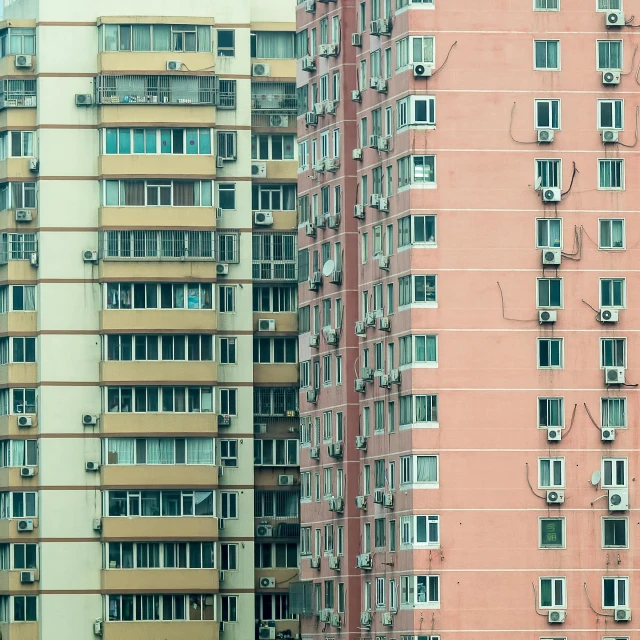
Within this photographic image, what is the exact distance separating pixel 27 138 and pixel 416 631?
114ft

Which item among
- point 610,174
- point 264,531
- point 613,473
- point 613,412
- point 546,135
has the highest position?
point 546,135

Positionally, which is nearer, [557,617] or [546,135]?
[557,617]

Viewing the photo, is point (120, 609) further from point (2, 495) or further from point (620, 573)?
point (620, 573)

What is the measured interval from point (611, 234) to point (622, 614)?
12.8 metres

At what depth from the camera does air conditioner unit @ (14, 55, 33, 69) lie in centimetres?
12538

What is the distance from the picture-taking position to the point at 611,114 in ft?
337

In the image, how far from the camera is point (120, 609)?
121875 mm

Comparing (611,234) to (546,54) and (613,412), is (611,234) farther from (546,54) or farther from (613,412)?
(546,54)

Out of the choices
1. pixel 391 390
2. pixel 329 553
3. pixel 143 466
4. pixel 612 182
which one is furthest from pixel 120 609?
pixel 612 182

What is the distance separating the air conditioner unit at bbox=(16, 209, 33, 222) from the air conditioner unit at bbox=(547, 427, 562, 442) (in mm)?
31881

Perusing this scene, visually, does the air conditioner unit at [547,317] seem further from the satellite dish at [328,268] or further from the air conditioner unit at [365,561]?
the satellite dish at [328,268]

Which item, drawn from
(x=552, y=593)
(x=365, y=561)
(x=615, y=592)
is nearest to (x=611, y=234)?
(x=615, y=592)

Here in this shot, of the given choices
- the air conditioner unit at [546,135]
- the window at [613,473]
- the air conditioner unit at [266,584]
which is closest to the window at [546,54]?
the air conditioner unit at [546,135]

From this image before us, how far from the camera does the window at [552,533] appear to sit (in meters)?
100
